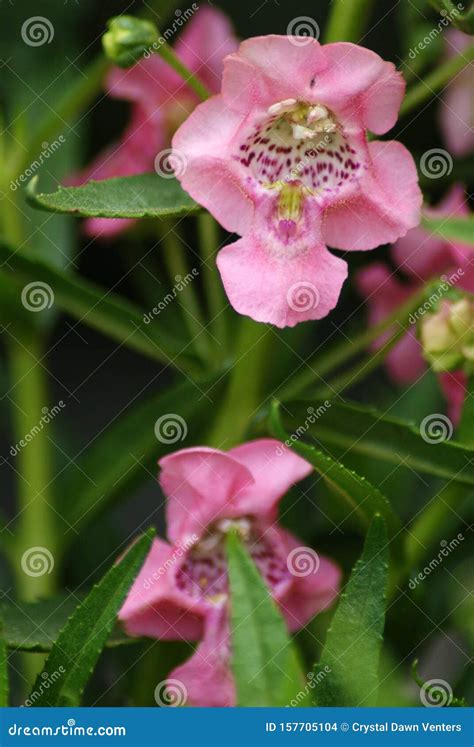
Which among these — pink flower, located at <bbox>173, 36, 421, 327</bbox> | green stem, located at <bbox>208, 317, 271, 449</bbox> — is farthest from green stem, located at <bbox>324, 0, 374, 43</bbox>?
green stem, located at <bbox>208, 317, 271, 449</bbox>

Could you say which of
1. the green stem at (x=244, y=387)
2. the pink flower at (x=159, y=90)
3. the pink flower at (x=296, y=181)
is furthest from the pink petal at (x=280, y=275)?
the pink flower at (x=159, y=90)

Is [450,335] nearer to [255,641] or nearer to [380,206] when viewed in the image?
[380,206]

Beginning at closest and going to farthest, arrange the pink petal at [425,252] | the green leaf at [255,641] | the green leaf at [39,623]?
1. the green leaf at [255,641]
2. the green leaf at [39,623]
3. the pink petal at [425,252]

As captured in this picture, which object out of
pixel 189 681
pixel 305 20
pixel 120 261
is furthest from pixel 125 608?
pixel 120 261

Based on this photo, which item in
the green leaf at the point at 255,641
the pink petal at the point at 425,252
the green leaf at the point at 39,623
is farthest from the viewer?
the pink petal at the point at 425,252

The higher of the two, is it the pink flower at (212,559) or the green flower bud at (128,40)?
the green flower bud at (128,40)

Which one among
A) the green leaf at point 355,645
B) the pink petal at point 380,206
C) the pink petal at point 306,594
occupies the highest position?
the pink petal at point 380,206

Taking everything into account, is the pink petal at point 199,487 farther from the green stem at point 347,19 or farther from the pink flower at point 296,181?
the green stem at point 347,19
